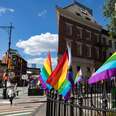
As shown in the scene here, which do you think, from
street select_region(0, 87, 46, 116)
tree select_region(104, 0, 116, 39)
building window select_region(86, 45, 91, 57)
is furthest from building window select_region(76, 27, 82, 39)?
street select_region(0, 87, 46, 116)

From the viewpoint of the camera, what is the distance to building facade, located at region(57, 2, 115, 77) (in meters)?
55.7

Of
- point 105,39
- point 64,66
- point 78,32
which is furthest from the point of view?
point 105,39

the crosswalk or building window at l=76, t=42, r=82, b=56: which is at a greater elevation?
building window at l=76, t=42, r=82, b=56

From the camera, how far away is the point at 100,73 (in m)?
6.24

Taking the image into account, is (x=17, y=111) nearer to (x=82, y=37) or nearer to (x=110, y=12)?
(x=110, y=12)

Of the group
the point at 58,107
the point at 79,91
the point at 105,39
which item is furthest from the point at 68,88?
the point at 105,39

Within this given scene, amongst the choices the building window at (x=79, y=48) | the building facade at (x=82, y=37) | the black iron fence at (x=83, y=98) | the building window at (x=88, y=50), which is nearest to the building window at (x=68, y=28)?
the building facade at (x=82, y=37)

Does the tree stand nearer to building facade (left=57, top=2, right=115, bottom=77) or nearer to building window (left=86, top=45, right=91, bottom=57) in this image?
building facade (left=57, top=2, right=115, bottom=77)

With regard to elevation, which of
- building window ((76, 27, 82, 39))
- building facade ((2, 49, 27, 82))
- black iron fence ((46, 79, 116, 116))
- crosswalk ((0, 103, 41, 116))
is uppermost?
building window ((76, 27, 82, 39))

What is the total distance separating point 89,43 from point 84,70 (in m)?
5.33

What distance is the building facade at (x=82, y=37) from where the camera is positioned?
55.7 meters

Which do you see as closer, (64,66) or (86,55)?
(64,66)

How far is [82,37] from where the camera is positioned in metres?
Answer: 60.1

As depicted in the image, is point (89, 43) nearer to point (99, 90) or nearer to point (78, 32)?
point (78, 32)
